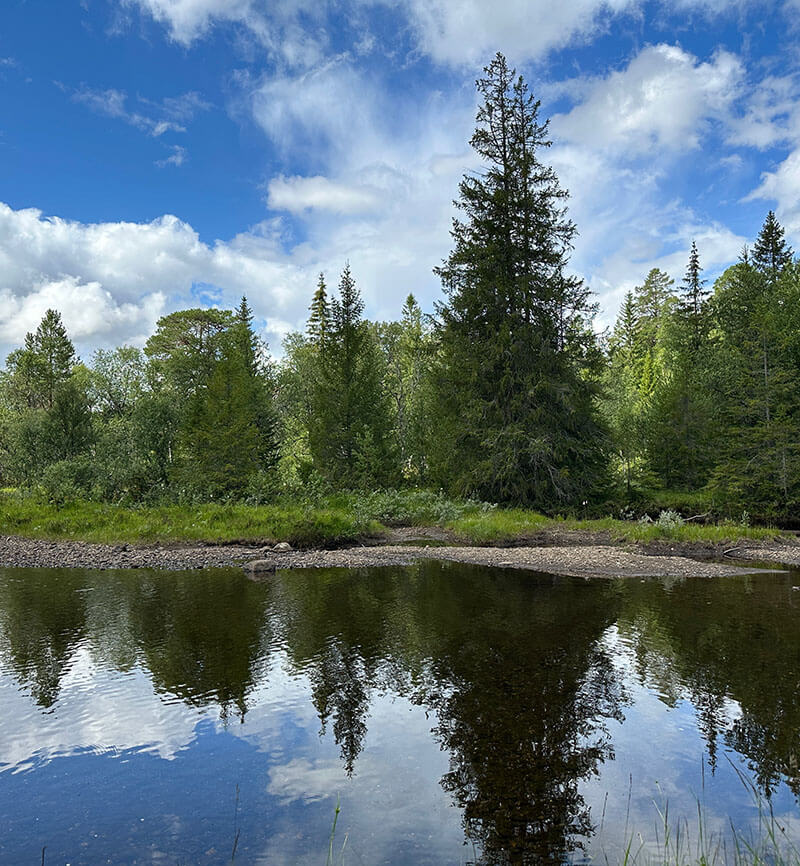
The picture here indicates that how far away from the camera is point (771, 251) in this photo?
4041 centimetres

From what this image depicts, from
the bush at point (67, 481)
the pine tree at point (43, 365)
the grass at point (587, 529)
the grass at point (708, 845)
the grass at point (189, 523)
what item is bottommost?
the grass at point (708, 845)

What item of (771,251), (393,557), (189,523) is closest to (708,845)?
(393,557)

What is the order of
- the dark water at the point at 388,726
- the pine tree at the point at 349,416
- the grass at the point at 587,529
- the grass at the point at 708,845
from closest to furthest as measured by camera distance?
the grass at the point at 708,845
the dark water at the point at 388,726
the grass at the point at 587,529
the pine tree at the point at 349,416

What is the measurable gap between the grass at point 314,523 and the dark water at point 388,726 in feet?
27.6

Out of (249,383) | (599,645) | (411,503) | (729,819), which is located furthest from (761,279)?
(729,819)

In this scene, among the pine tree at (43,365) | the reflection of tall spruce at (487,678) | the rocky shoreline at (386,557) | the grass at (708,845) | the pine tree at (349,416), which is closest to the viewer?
the grass at (708,845)

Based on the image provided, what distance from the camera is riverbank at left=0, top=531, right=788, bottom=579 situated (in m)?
18.4

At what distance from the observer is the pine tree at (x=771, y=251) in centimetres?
3975

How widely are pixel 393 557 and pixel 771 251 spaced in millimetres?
36529

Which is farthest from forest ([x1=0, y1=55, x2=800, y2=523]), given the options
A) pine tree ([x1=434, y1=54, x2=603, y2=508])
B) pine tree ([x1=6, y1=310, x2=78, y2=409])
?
pine tree ([x1=6, y1=310, x2=78, y2=409])

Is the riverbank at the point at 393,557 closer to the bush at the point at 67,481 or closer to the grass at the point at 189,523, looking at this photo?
the grass at the point at 189,523

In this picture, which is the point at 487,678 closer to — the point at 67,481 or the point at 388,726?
the point at 388,726

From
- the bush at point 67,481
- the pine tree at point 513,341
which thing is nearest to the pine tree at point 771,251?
the pine tree at point 513,341

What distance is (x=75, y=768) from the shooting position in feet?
22.8
